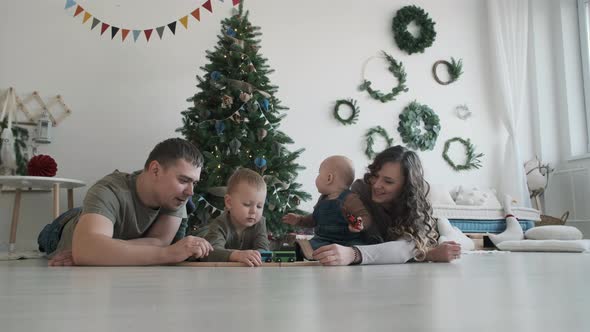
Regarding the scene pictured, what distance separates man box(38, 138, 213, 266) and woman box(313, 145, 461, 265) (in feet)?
2.22

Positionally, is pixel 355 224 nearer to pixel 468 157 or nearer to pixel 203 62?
pixel 203 62

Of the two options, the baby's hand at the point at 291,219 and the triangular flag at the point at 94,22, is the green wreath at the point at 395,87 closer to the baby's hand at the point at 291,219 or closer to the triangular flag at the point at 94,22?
the triangular flag at the point at 94,22

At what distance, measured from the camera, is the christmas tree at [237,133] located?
10.5 ft

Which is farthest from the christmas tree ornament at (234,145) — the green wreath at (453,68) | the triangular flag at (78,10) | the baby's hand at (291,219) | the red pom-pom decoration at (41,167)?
the green wreath at (453,68)

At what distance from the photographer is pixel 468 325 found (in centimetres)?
41

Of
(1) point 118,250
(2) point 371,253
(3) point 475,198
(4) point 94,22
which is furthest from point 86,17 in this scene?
(3) point 475,198

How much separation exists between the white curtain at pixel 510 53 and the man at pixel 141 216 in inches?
168

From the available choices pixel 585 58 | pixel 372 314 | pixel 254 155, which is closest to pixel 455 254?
pixel 372 314

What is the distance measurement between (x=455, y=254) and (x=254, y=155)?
172 centimetres

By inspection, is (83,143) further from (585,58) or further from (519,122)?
(585,58)

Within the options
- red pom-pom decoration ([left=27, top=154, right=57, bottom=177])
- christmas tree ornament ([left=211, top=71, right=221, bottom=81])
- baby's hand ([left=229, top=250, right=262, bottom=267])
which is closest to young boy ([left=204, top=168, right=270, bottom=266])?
baby's hand ([left=229, top=250, right=262, bottom=267])

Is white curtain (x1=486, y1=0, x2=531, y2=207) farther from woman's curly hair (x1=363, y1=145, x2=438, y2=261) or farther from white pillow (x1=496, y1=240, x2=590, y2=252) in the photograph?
woman's curly hair (x1=363, y1=145, x2=438, y2=261)

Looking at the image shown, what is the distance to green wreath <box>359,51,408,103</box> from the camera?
4891 millimetres

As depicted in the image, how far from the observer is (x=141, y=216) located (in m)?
1.77
